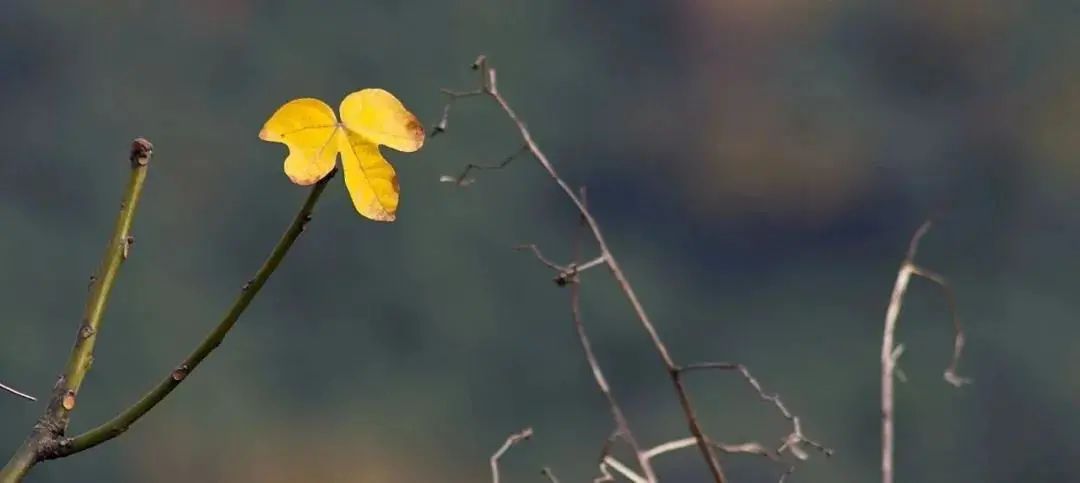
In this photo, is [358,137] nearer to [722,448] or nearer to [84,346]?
[84,346]

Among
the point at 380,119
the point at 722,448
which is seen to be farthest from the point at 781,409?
the point at 380,119

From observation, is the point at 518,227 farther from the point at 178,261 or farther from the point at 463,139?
the point at 178,261

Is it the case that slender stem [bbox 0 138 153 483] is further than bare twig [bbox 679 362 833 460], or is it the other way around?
bare twig [bbox 679 362 833 460]

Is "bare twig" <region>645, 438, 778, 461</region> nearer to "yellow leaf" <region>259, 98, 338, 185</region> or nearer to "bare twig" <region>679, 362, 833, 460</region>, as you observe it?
"bare twig" <region>679, 362, 833, 460</region>

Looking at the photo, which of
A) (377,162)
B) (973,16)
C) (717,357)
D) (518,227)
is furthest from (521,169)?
(377,162)

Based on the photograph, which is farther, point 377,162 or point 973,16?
point 973,16

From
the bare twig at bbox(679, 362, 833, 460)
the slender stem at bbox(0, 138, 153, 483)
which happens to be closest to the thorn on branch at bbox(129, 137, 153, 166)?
the slender stem at bbox(0, 138, 153, 483)

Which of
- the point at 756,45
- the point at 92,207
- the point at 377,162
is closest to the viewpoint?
the point at 377,162

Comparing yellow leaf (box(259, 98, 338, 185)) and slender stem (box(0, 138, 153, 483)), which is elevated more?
yellow leaf (box(259, 98, 338, 185))
